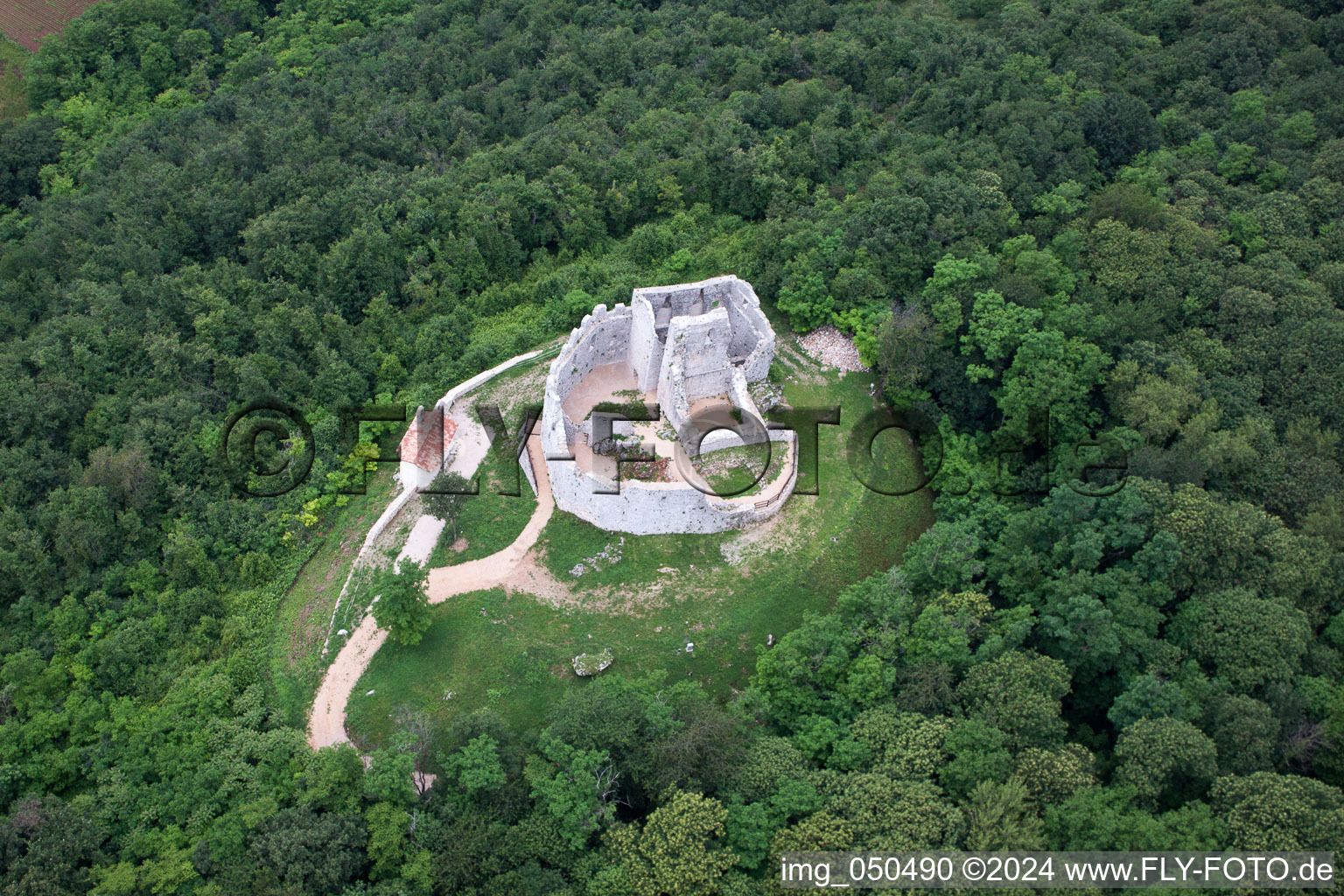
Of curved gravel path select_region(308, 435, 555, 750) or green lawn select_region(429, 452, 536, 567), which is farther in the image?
green lawn select_region(429, 452, 536, 567)

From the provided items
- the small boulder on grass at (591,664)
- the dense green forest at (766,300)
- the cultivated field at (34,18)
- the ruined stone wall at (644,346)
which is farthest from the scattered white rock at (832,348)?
the cultivated field at (34,18)

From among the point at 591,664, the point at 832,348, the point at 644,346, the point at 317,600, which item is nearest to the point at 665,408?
the point at 644,346

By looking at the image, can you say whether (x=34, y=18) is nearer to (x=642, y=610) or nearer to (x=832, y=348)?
(x=832, y=348)

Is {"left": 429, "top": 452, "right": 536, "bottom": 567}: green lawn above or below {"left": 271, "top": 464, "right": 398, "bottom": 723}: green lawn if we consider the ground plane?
above

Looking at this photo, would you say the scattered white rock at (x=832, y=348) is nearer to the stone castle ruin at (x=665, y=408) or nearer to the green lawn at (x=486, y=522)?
the stone castle ruin at (x=665, y=408)

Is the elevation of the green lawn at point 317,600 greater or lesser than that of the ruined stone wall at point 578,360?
lesser

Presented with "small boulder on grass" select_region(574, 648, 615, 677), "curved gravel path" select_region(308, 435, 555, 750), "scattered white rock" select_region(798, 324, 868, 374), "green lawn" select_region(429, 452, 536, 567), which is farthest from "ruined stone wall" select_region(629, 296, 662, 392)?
"small boulder on grass" select_region(574, 648, 615, 677)

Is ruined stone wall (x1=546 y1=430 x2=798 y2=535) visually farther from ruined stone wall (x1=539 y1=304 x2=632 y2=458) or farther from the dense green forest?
the dense green forest

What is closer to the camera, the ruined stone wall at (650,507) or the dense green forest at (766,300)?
the dense green forest at (766,300)
